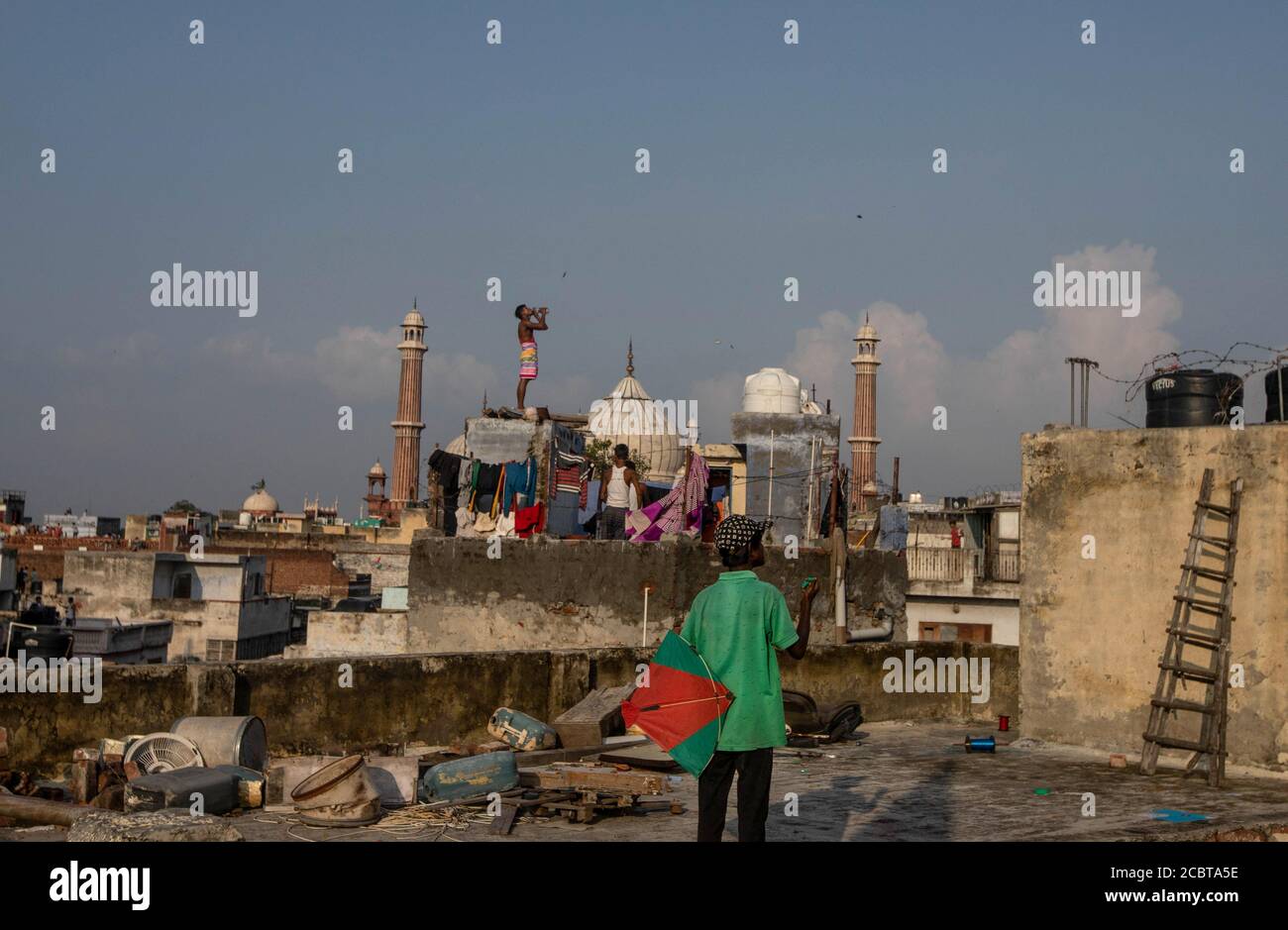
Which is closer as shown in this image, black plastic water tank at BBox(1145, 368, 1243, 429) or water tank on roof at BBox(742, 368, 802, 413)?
black plastic water tank at BBox(1145, 368, 1243, 429)

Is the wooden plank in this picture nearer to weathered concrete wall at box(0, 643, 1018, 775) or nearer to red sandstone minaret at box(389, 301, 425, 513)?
weathered concrete wall at box(0, 643, 1018, 775)

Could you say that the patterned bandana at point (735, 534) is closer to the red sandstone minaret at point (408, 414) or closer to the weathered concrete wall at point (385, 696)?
the weathered concrete wall at point (385, 696)

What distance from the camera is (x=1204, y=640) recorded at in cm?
1049

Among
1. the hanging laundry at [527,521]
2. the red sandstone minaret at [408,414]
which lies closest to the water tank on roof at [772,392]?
the hanging laundry at [527,521]

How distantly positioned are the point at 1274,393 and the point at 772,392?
107 feet

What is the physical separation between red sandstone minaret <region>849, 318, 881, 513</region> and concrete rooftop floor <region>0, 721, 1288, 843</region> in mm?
66384

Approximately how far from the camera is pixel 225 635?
40.2 metres

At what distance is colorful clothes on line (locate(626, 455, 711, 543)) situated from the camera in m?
21.5

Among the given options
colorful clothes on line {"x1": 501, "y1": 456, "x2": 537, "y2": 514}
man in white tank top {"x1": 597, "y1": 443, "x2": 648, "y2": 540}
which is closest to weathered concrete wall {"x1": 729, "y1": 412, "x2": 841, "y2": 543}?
man in white tank top {"x1": 597, "y1": 443, "x2": 648, "y2": 540}

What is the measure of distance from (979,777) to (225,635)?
3397cm
